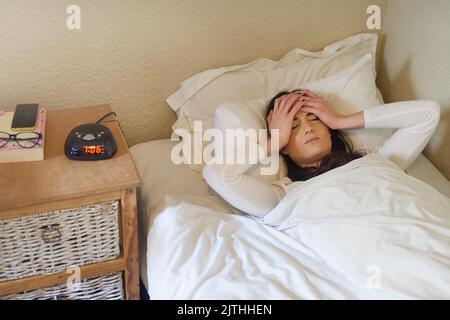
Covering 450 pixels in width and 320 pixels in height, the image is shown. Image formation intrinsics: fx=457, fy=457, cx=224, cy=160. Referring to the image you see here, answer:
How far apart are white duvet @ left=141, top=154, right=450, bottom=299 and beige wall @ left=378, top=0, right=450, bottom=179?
441 mm

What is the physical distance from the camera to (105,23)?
131cm

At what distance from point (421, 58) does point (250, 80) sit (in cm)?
58

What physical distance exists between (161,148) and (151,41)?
33 cm

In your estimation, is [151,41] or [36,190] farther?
[151,41]

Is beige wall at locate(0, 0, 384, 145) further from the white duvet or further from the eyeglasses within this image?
the white duvet

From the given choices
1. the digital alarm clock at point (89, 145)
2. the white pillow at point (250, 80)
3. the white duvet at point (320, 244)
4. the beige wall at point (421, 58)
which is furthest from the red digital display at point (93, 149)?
the beige wall at point (421, 58)

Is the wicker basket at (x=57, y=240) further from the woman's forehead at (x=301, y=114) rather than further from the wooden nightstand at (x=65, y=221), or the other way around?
the woman's forehead at (x=301, y=114)

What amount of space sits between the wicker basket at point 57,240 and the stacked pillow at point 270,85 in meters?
0.39

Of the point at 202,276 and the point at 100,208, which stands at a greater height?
the point at 100,208

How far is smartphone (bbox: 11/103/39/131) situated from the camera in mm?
1121

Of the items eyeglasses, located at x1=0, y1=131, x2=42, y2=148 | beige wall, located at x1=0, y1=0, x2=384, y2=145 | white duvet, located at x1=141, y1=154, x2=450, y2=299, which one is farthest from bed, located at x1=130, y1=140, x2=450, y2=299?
beige wall, located at x1=0, y1=0, x2=384, y2=145

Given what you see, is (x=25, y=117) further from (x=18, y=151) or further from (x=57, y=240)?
(x=57, y=240)

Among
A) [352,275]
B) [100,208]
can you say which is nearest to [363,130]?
[352,275]
